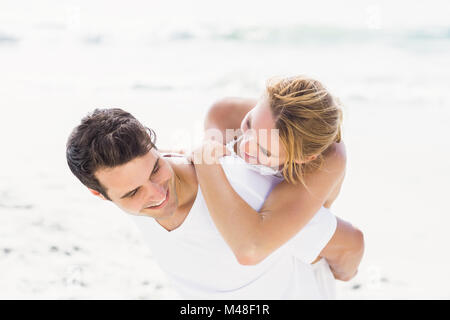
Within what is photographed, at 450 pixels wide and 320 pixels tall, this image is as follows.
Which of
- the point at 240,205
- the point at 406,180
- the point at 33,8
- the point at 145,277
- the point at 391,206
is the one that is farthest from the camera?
the point at 33,8

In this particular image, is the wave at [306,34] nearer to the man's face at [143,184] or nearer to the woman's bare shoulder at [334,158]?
the woman's bare shoulder at [334,158]

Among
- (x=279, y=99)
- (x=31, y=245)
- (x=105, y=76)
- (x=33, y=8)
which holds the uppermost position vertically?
(x=33, y=8)

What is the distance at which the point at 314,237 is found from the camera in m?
2.26

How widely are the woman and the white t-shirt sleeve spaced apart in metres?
0.11

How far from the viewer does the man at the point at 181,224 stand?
5.97 feet

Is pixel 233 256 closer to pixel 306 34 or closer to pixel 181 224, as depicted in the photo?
pixel 181 224

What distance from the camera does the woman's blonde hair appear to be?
222 centimetres

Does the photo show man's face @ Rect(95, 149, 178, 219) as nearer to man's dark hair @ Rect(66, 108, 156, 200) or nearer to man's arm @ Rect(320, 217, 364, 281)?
man's dark hair @ Rect(66, 108, 156, 200)

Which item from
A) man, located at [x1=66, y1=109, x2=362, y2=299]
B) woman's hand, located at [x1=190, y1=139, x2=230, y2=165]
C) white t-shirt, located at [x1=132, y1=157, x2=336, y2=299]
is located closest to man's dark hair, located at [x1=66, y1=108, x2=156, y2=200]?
man, located at [x1=66, y1=109, x2=362, y2=299]

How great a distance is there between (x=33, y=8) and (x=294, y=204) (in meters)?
15.4

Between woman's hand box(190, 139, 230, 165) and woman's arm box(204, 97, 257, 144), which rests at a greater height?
woman's arm box(204, 97, 257, 144)
